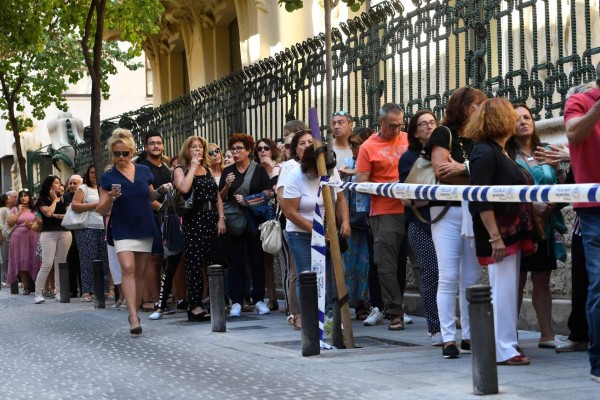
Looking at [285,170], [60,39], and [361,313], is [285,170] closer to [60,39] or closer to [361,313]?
[361,313]

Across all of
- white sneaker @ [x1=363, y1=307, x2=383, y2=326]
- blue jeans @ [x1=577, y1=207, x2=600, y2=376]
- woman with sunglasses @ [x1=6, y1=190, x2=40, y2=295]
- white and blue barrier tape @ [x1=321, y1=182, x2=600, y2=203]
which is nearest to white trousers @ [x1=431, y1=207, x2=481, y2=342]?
white and blue barrier tape @ [x1=321, y1=182, x2=600, y2=203]

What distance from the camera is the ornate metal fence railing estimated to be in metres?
11.1

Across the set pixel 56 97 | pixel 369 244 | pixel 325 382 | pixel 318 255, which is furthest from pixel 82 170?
pixel 325 382

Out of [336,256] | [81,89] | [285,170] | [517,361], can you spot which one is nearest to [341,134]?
[285,170]

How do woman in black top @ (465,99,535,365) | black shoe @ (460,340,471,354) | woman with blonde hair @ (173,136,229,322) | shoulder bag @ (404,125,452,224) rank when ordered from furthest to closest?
woman with blonde hair @ (173,136,229,322) → shoulder bag @ (404,125,452,224) → black shoe @ (460,340,471,354) → woman in black top @ (465,99,535,365)

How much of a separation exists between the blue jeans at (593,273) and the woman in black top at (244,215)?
695 cm

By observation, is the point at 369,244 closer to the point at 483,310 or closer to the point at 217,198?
the point at 217,198

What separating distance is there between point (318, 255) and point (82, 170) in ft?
72.5

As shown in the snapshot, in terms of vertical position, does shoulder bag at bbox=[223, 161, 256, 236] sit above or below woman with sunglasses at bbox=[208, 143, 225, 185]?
below

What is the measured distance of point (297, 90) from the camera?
16.4 meters

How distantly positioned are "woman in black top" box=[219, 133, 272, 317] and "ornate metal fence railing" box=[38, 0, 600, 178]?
4.26 ft

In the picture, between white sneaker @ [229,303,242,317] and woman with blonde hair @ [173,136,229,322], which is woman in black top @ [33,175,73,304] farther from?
white sneaker @ [229,303,242,317]

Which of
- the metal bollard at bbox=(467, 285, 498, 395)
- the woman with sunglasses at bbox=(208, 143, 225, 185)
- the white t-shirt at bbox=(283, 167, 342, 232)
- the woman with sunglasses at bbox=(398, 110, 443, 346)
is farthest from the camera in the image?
the woman with sunglasses at bbox=(208, 143, 225, 185)

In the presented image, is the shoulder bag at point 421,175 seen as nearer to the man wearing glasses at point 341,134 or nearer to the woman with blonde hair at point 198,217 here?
the man wearing glasses at point 341,134
